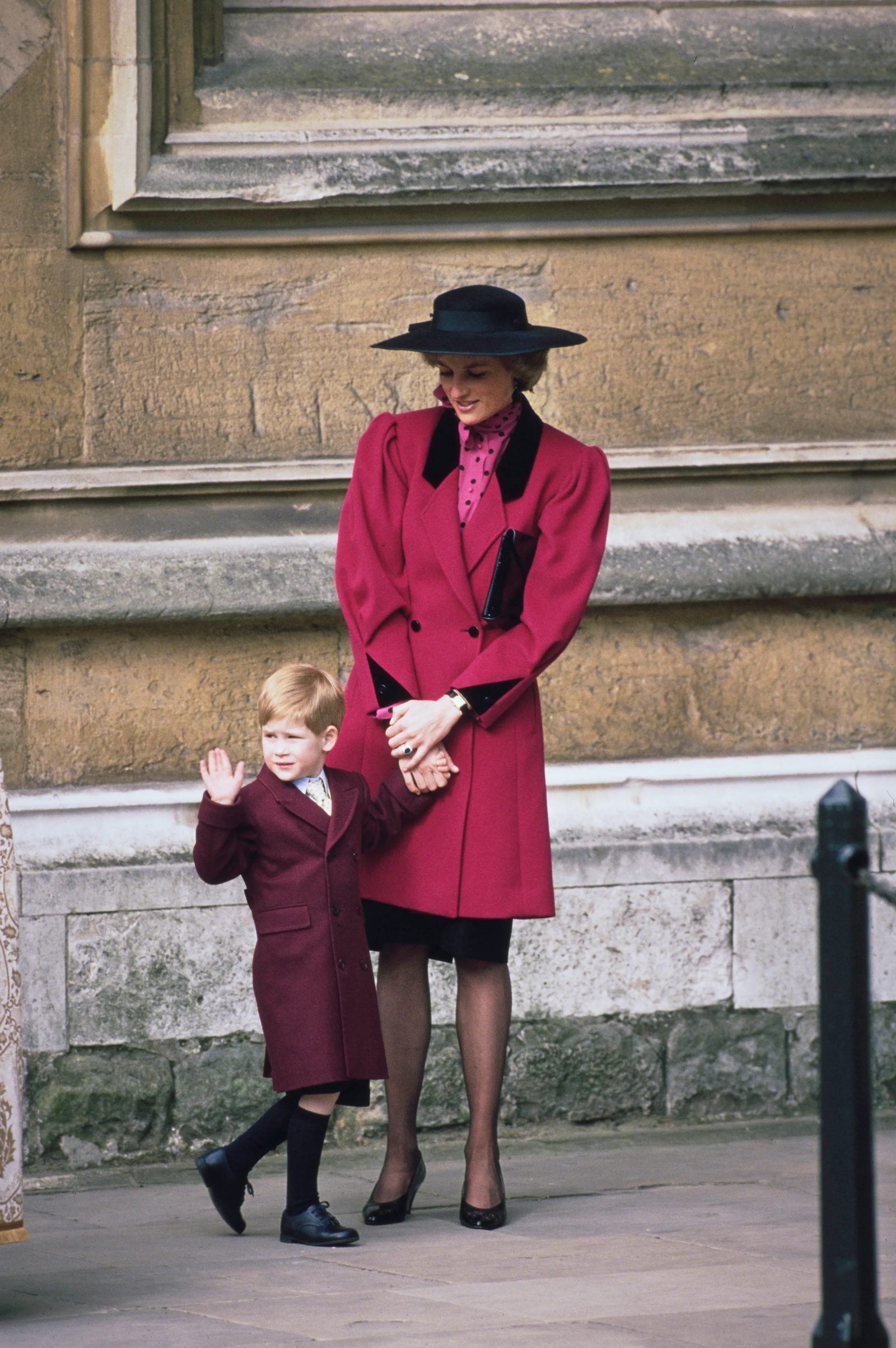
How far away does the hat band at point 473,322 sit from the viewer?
13.5ft

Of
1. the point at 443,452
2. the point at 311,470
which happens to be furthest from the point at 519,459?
the point at 311,470

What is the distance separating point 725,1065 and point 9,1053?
2.47 m

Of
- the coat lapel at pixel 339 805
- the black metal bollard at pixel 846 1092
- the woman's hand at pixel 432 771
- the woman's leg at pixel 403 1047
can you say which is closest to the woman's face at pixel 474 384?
the woman's hand at pixel 432 771

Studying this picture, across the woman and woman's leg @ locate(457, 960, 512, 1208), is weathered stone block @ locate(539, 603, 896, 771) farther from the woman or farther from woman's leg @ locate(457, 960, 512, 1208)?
woman's leg @ locate(457, 960, 512, 1208)

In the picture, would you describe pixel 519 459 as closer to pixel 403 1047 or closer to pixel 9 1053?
pixel 403 1047

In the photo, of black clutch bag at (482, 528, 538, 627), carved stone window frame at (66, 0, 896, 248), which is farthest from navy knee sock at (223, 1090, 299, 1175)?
carved stone window frame at (66, 0, 896, 248)

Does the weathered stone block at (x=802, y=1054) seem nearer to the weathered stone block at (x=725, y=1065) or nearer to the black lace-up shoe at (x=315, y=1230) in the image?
the weathered stone block at (x=725, y=1065)

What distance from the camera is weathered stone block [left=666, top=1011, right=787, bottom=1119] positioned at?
5.18 metres

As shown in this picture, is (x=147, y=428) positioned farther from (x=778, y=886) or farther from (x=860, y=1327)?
(x=860, y=1327)

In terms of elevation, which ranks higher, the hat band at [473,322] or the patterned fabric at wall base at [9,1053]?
the hat band at [473,322]

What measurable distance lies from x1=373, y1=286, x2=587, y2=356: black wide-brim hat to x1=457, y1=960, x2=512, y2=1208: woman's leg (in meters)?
1.33

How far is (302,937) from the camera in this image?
13.0ft

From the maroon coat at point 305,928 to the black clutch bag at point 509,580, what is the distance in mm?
501

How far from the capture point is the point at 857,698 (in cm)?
547
